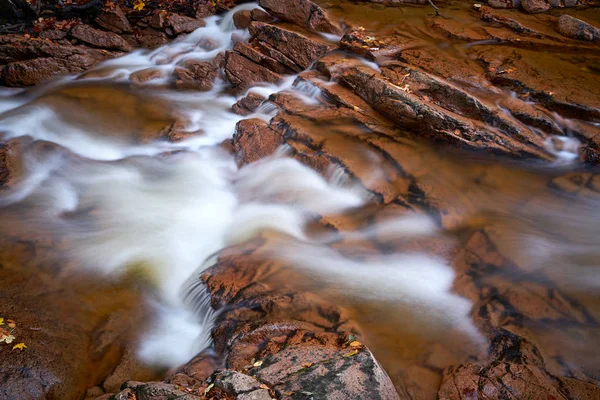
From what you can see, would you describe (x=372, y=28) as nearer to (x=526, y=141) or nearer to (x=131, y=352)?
(x=526, y=141)

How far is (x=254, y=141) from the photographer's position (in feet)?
25.8

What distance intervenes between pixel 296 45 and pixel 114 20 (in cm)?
590

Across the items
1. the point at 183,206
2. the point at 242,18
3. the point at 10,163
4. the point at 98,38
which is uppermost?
the point at 242,18

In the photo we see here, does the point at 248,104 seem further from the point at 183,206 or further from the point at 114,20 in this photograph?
the point at 114,20

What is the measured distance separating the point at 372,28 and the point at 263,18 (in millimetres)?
2847

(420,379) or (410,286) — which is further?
(410,286)

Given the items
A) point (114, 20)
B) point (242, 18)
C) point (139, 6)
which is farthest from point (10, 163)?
point (139, 6)

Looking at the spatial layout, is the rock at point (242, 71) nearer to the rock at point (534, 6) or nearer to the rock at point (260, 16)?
the rock at point (260, 16)

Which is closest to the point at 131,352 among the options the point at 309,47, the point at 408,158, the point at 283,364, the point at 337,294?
the point at 283,364

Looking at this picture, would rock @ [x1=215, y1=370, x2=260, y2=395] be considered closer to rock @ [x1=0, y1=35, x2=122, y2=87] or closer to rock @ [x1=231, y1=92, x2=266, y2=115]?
rock @ [x1=231, y1=92, x2=266, y2=115]

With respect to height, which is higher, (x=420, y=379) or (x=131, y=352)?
(x=420, y=379)

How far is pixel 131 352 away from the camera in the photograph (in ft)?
15.3

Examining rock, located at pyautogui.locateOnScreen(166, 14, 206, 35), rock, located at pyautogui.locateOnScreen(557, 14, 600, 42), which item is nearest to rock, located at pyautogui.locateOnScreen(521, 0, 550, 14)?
rock, located at pyautogui.locateOnScreen(557, 14, 600, 42)

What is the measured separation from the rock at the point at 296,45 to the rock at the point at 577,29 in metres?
5.31
